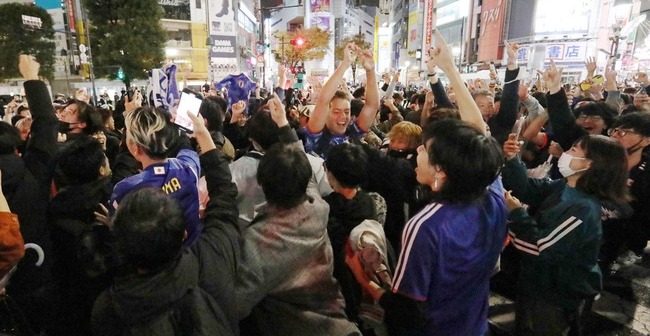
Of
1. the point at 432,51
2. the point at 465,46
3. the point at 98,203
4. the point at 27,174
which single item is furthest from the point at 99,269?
the point at 465,46

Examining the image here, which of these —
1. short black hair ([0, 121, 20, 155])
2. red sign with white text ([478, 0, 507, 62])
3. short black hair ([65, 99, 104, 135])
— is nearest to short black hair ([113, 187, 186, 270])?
short black hair ([0, 121, 20, 155])

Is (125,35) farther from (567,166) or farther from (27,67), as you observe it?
(567,166)

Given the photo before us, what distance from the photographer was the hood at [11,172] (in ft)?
7.67

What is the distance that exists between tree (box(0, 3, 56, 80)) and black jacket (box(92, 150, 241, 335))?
33.6 metres

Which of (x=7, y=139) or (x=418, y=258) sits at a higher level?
(x=7, y=139)

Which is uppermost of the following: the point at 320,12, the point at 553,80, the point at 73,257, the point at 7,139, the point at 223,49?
the point at 320,12

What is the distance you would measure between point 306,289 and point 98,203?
1.43 m

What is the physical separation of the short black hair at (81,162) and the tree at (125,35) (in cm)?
2769

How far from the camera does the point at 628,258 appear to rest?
4.88 m

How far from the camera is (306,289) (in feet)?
6.13

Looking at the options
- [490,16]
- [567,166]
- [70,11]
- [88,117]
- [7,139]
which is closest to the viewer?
[567,166]

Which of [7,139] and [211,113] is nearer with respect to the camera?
[7,139]

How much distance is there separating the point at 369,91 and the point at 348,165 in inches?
69.5

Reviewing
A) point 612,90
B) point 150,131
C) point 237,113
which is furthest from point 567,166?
point 612,90
